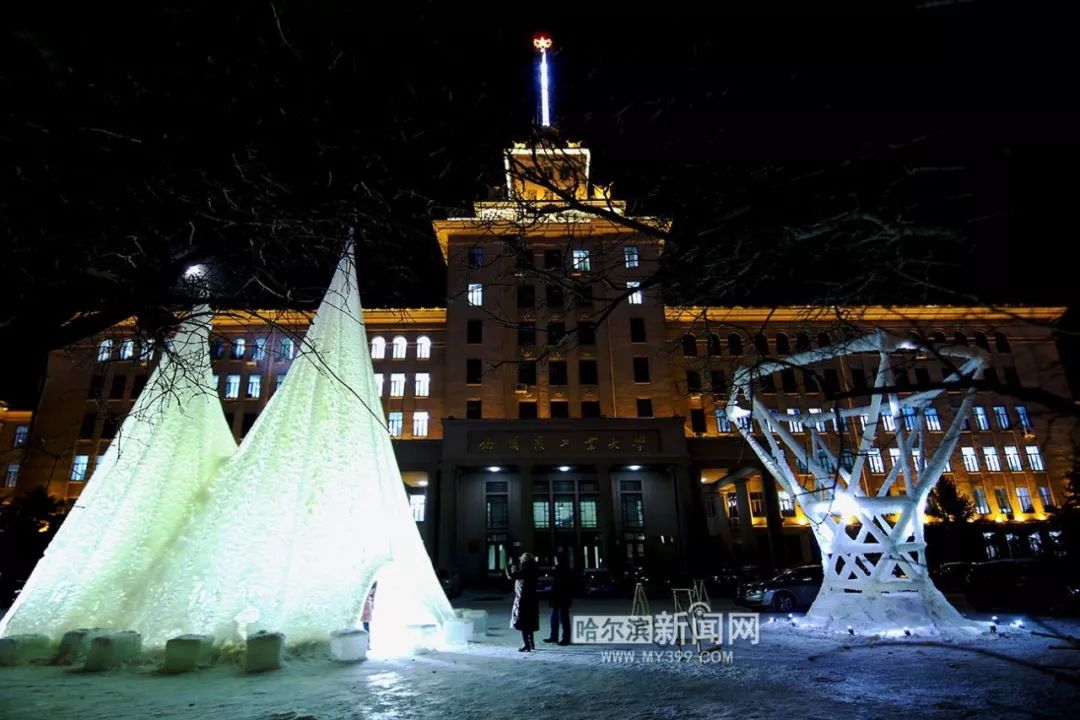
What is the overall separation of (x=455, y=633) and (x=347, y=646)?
2.27 m

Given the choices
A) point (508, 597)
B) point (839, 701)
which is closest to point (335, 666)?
point (839, 701)

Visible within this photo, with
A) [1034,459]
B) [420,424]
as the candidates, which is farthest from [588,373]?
[1034,459]

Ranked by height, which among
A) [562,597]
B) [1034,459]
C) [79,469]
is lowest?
[562,597]

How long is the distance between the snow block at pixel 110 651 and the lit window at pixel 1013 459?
45.4m

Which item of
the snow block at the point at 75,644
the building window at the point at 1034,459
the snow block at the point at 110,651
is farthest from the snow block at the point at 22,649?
the building window at the point at 1034,459

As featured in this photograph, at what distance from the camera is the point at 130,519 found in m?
8.71

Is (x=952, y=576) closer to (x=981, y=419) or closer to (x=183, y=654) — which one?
(x=981, y=419)

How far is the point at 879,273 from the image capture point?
4402 millimetres

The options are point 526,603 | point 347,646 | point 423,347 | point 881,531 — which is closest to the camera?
point 347,646

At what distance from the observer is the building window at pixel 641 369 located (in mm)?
32969

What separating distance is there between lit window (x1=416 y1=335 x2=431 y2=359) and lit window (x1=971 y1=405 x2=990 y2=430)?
36576 mm

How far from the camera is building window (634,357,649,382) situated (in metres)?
33.0

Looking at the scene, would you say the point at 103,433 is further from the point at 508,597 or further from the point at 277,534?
the point at 277,534

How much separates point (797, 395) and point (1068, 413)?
3601cm
